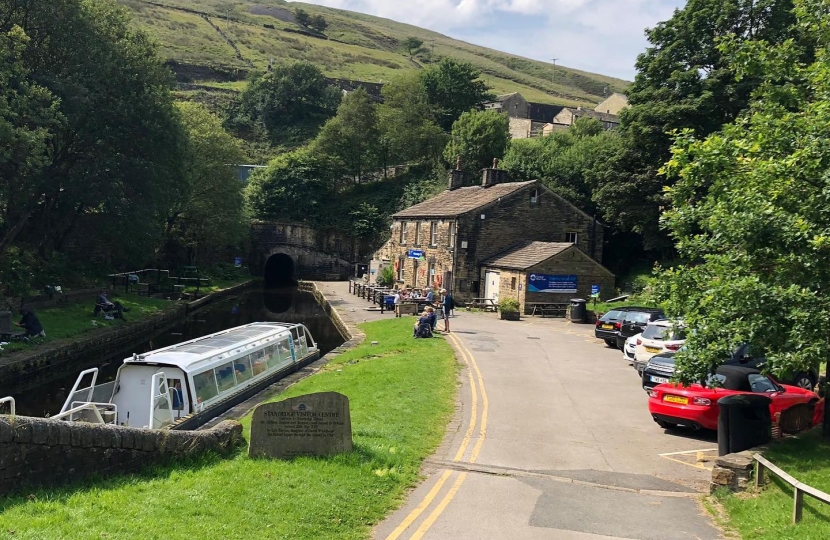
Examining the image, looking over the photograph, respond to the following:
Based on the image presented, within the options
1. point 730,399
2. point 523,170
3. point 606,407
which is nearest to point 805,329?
point 730,399

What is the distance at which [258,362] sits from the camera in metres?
20.5

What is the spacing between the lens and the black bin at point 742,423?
1088 cm

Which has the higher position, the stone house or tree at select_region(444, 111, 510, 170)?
the stone house

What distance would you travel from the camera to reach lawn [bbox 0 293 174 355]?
2493 centimetres

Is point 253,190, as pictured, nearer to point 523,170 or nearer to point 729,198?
point 523,170

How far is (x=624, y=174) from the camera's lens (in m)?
39.1

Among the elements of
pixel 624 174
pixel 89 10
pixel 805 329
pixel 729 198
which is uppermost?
pixel 89 10

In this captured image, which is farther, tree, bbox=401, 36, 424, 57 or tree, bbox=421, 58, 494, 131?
tree, bbox=401, 36, 424, 57

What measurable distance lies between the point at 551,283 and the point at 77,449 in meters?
28.7

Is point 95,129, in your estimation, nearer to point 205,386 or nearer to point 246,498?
point 205,386

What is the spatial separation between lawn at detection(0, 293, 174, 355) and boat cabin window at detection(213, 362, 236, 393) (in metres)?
9.26

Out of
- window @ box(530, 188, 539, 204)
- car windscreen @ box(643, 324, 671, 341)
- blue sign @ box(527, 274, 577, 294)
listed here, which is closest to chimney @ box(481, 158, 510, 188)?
window @ box(530, 188, 539, 204)

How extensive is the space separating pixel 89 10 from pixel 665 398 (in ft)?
111

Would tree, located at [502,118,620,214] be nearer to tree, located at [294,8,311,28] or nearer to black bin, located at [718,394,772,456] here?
black bin, located at [718,394,772,456]
